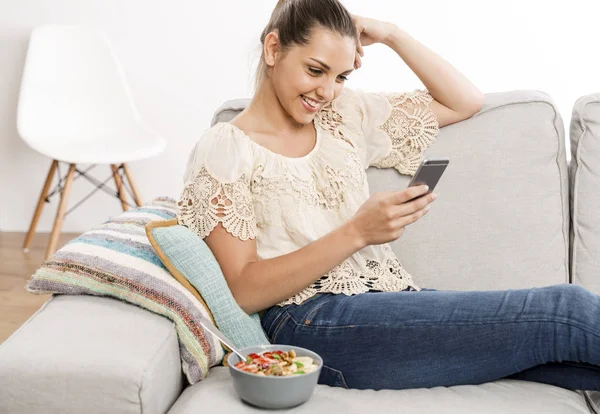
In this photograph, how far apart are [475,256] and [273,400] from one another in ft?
2.35

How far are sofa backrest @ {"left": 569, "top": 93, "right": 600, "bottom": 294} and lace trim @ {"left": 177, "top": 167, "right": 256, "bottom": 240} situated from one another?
778 millimetres

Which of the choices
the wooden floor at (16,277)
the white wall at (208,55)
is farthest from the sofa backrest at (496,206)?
the white wall at (208,55)

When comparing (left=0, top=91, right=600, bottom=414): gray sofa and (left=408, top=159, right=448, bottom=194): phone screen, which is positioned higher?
(left=408, top=159, right=448, bottom=194): phone screen

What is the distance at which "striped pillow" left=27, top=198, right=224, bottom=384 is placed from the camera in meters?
1.58

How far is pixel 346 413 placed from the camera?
1.47 metres

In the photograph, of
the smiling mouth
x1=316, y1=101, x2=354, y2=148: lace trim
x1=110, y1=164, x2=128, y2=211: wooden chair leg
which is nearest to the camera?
the smiling mouth

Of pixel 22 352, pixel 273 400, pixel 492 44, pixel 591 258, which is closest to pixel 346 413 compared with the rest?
pixel 273 400

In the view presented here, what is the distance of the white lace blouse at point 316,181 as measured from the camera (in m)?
1.70

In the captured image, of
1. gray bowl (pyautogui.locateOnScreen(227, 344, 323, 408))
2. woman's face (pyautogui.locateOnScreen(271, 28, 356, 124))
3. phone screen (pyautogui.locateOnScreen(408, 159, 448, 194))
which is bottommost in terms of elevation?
gray bowl (pyautogui.locateOnScreen(227, 344, 323, 408))

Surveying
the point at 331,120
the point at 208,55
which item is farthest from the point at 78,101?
the point at 331,120

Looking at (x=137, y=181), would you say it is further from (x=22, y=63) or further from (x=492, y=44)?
(x=492, y=44)

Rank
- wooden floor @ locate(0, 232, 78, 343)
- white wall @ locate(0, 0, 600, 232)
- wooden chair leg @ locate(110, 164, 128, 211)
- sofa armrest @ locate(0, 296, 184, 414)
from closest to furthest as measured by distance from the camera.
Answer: sofa armrest @ locate(0, 296, 184, 414) < wooden floor @ locate(0, 232, 78, 343) < wooden chair leg @ locate(110, 164, 128, 211) < white wall @ locate(0, 0, 600, 232)

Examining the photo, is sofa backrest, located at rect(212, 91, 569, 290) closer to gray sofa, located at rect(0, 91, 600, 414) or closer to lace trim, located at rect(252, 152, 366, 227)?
gray sofa, located at rect(0, 91, 600, 414)

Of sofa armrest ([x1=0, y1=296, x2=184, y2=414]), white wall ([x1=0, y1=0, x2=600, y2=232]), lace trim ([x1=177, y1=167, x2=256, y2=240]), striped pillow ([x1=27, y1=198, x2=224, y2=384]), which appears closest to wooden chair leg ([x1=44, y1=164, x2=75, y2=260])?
white wall ([x1=0, y1=0, x2=600, y2=232])
